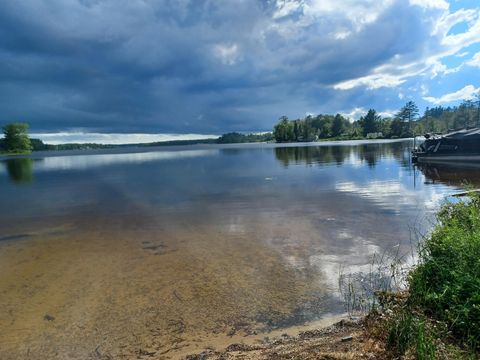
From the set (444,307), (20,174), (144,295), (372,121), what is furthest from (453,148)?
(372,121)

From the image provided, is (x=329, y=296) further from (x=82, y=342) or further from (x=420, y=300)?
(x=82, y=342)

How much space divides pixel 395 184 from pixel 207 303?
2046 centimetres

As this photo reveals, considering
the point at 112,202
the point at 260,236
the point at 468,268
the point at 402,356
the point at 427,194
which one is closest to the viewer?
the point at 402,356

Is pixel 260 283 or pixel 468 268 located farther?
pixel 260 283

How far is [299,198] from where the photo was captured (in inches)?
773

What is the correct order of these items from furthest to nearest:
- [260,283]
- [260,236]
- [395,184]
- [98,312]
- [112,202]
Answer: [395,184] → [112,202] → [260,236] → [260,283] → [98,312]

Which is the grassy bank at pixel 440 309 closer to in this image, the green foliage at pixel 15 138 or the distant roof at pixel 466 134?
the distant roof at pixel 466 134

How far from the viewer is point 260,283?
794 cm

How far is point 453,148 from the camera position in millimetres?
37594

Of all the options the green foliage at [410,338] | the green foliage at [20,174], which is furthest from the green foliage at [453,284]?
the green foliage at [20,174]

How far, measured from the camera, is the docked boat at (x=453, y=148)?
1391 inches

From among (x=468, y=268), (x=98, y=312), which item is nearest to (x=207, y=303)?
(x=98, y=312)

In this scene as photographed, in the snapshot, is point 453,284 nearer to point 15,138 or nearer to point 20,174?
point 20,174

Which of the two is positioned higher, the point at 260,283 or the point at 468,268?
the point at 468,268
